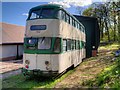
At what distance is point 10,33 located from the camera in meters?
31.8

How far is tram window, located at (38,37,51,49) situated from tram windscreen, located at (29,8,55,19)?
4.34 ft

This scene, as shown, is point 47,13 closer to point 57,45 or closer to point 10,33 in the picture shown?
point 57,45

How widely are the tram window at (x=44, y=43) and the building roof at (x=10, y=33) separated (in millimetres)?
16064

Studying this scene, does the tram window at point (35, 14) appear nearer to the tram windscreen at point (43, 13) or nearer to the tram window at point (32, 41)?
the tram windscreen at point (43, 13)

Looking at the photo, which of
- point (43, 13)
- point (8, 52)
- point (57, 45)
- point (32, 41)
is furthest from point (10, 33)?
point (57, 45)

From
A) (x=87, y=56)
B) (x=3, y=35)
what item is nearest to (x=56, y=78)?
(x=87, y=56)

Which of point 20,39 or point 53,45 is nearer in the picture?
point 53,45

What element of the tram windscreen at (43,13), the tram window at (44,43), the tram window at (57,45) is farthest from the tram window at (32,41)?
the tram windscreen at (43,13)

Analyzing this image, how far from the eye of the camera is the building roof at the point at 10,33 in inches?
1120

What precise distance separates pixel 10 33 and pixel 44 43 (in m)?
21.6

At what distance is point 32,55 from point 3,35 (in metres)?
19.1

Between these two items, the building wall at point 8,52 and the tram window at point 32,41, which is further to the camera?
the building wall at point 8,52

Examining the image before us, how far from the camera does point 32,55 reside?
11.6m

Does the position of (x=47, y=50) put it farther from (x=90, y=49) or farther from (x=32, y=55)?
(x=90, y=49)
